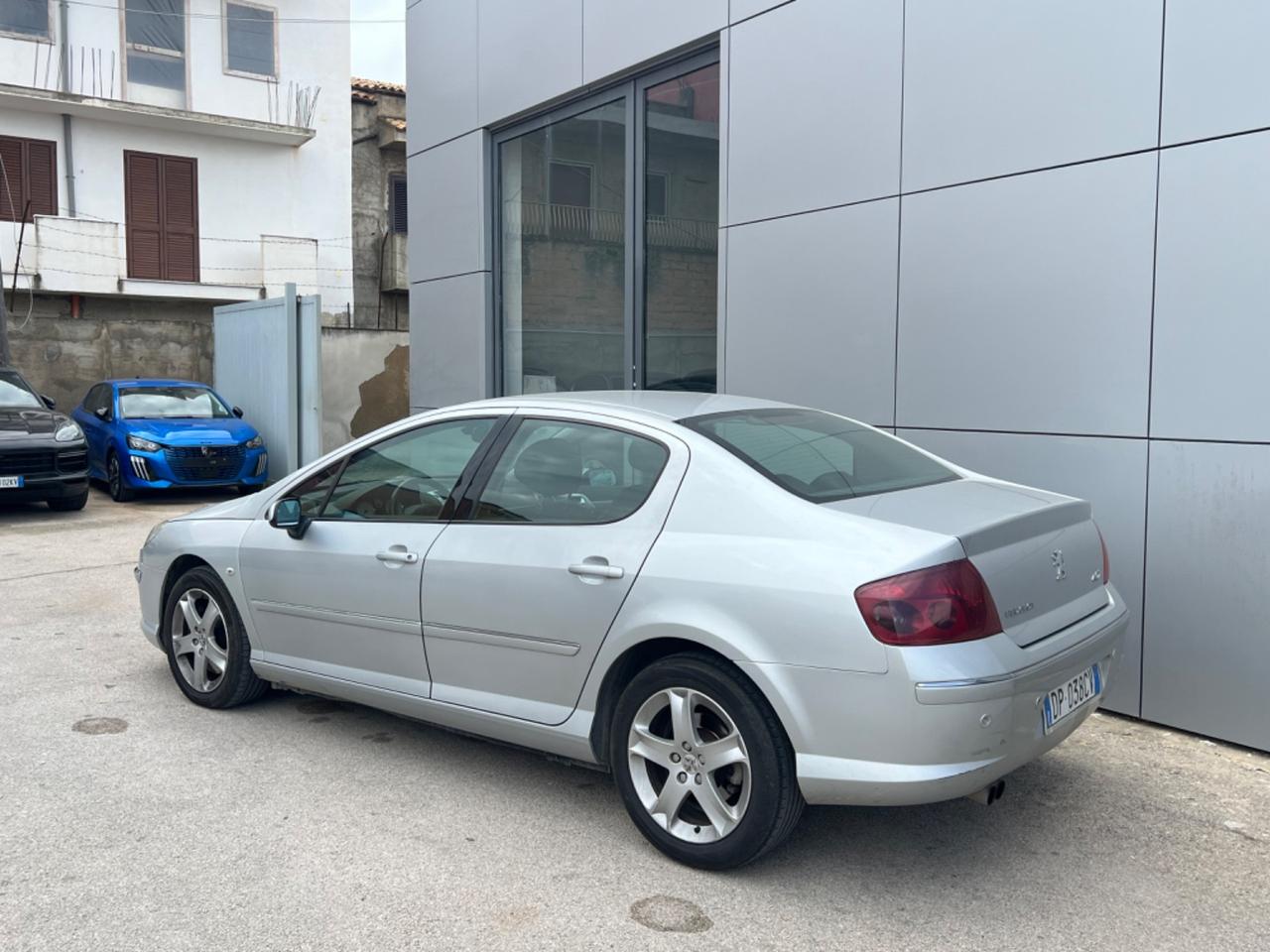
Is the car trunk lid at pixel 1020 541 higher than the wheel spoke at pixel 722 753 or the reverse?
higher

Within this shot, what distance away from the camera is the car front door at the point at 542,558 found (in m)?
3.75

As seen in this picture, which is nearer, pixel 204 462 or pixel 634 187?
pixel 634 187

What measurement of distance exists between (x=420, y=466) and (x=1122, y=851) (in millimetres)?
2921

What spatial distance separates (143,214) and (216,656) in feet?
63.4

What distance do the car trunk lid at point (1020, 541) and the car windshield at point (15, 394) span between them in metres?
11.4

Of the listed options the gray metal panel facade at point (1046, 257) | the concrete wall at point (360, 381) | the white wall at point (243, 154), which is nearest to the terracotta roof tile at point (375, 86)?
the white wall at point (243, 154)

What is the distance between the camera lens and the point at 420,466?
4.54 metres

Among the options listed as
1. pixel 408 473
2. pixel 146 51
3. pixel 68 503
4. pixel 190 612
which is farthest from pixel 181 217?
pixel 408 473

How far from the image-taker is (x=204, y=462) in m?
13.2

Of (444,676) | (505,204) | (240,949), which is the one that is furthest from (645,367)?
(240,949)

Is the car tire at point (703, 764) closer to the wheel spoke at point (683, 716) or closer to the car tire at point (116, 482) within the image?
the wheel spoke at point (683, 716)

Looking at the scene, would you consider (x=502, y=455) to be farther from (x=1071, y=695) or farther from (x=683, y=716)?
(x=1071, y=695)

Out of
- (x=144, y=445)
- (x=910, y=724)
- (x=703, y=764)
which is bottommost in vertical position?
(x=703, y=764)

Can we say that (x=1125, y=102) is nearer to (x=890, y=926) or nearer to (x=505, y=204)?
(x=890, y=926)
